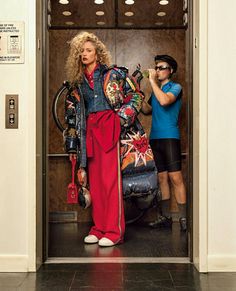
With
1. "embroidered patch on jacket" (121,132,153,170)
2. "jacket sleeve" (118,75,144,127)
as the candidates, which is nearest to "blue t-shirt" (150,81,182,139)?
"embroidered patch on jacket" (121,132,153,170)

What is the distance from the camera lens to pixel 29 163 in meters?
2.80

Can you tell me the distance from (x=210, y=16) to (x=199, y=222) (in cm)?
127

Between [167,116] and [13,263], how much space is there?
2.22 metres

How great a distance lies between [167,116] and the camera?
14.5 ft

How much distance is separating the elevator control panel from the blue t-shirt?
1.94m

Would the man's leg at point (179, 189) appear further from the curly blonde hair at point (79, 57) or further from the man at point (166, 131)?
the curly blonde hair at point (79, 57)

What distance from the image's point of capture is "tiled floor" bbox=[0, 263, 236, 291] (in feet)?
8.21

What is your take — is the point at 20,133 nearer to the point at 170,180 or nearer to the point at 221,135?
the point at 221,135

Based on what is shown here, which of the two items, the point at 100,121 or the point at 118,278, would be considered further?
the point at 100,121

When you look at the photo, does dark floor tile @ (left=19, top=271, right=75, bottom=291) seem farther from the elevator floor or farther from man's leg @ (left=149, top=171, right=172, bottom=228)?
man's leg @ (left=149, top=171, right=172, bottom=228)

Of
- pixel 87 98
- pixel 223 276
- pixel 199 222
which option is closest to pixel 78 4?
pixel 87 98

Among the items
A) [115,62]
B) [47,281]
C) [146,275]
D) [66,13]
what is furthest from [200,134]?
[66,13]

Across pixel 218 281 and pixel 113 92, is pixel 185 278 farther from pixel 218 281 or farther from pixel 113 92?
pixel 113 92

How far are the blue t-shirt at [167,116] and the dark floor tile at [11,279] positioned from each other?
2.17 metres
